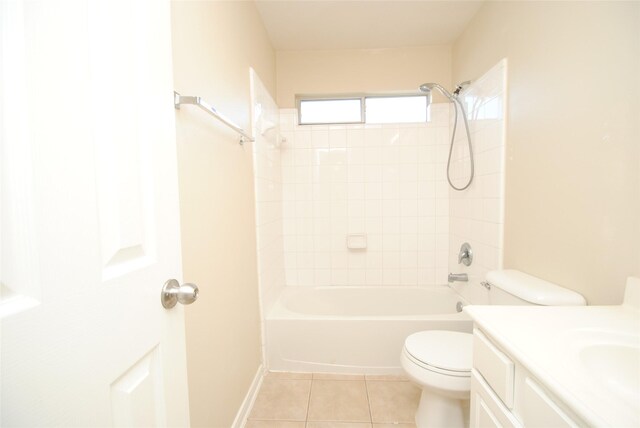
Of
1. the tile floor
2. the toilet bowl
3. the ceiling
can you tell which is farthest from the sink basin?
the ceiling

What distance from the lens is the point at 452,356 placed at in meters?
1.31

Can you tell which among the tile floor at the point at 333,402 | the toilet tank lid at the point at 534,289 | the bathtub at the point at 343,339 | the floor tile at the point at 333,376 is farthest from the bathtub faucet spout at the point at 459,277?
the floor tile at the point at 333,376

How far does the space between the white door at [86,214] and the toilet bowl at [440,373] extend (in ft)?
3.53

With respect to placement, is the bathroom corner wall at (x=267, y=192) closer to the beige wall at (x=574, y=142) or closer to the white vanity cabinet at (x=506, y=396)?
the white vanity cabinet at (x=506, y=396)

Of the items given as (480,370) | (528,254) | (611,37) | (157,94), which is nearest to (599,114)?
(611,37)

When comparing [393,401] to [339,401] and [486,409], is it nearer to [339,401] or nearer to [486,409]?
[339,401]

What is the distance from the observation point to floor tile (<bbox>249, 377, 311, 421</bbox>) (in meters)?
1.54

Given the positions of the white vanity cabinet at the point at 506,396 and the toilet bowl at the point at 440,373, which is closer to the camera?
the white vanity cabinet at the point at 506,396

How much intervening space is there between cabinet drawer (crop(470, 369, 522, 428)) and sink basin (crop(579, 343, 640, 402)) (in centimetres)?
24

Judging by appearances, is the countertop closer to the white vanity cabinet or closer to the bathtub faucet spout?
the white vanity cabinet

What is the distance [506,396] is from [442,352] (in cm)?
65

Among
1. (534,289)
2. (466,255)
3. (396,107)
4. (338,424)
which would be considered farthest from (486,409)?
(396,107)

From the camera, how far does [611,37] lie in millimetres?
992

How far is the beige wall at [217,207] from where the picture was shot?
3.28 ft
